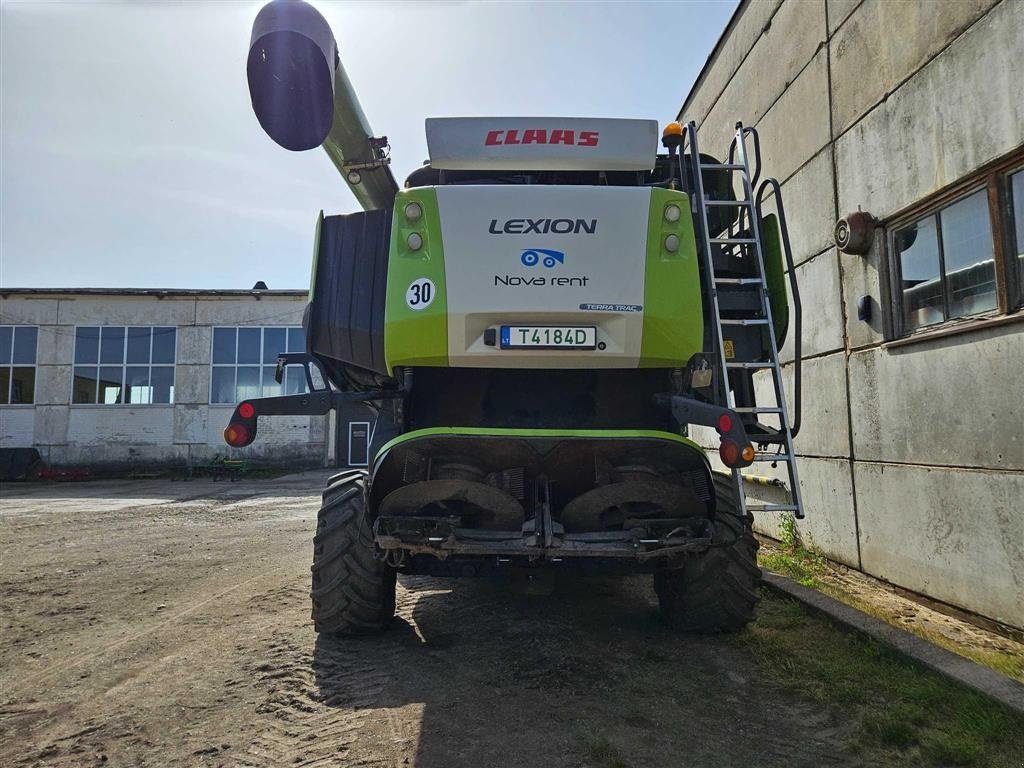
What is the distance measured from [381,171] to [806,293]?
12.8 feet

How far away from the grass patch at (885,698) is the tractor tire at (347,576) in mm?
2076

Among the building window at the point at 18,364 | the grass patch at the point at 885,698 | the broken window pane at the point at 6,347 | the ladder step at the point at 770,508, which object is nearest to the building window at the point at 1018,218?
the ladder step at the point at 770,508

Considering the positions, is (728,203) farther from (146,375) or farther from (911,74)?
(146,375)

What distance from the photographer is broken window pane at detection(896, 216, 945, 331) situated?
14.5ft

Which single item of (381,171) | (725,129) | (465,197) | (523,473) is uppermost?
(725,129)

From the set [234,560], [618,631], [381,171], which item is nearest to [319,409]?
[381,171]

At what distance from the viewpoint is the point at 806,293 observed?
5.98 meters

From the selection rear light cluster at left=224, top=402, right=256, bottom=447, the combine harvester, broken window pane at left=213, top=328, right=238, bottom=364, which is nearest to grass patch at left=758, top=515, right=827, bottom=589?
the combine harvester

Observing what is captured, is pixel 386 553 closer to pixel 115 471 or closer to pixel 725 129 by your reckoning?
pixel 725 129

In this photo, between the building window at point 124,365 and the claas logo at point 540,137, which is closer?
the claas logo at point 540,137

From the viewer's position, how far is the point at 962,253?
418 cm

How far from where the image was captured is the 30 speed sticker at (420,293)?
128 inches

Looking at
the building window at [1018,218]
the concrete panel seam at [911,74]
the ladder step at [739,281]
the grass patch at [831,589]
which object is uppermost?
Answer: the concrete panel seam at [911,74]

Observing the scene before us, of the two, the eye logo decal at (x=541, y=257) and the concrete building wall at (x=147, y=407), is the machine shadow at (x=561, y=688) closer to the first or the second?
the eye logo decal at (x=541, y=257)
